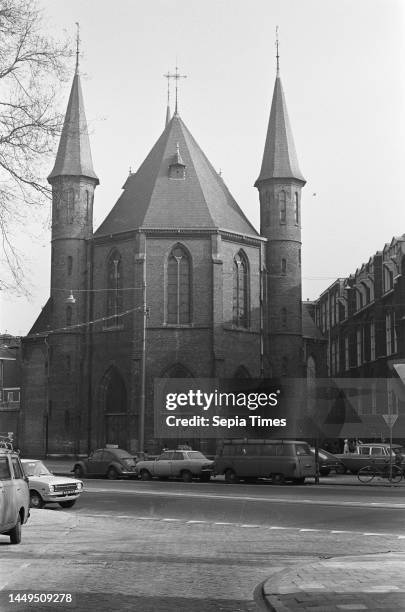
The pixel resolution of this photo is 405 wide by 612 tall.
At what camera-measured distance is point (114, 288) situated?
4938 cm

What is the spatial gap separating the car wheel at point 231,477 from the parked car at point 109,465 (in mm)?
4035

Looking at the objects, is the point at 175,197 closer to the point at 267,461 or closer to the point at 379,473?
the point at 267,461

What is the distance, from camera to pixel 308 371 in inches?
2247

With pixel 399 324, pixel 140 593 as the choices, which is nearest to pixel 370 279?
pixel 399 324

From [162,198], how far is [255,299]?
768 centimetres

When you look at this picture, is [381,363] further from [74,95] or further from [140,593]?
[140,593]

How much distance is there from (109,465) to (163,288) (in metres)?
15.0

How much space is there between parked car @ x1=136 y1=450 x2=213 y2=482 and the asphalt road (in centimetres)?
462

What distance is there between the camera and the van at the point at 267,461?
104ft

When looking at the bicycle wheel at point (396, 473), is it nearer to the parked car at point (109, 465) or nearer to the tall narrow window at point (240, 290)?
the parked car at point (109, 465)

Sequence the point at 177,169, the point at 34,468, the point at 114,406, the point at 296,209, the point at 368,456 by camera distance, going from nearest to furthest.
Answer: the point at 34,468 → the point at 368,456 → the point at 114,406 → the point at 177,169 → the point at 296,209

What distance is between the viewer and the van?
31.8 metres

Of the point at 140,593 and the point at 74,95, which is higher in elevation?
the point at 74,95

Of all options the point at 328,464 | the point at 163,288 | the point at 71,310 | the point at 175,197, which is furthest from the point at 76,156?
the point at 328,464
